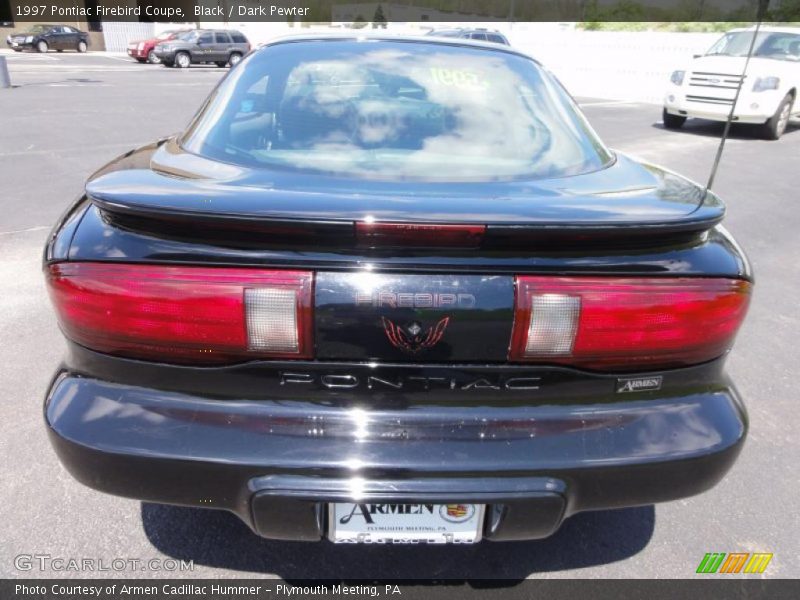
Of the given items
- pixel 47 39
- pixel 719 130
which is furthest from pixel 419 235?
pixel 47 39

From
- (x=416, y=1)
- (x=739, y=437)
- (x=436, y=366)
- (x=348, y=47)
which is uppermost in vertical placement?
(x=348, y=47)

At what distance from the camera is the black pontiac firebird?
5.09 ft

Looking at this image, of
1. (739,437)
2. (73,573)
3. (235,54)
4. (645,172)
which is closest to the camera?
(739,437)

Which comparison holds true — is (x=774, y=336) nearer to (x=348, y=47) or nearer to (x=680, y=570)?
(x=680, y=570)

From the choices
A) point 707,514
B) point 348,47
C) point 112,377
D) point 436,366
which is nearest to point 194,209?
point 112,377

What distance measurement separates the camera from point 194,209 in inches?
61.2

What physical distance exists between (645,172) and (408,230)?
119 centimetres

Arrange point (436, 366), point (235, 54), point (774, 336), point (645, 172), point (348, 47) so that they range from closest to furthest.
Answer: point (436, 366) → point (645, 172) → point (348, 47) → point (774, 336) → point (235, 54)

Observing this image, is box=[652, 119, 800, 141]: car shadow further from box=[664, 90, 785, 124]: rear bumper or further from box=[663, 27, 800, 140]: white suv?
box=[664, 90, 785, 124]: rear bumper

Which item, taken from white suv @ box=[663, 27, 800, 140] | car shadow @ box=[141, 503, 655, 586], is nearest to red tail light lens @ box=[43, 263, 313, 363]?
car shadow @ box=[141, 503, 655, 586]

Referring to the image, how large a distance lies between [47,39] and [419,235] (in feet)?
135

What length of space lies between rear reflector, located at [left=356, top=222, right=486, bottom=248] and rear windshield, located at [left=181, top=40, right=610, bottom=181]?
482 millimetres

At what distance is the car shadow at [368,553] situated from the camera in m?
2.10

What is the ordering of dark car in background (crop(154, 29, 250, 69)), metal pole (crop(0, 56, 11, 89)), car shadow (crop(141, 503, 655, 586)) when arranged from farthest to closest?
1. dark car in background (crop(154, 29, 250, 69))
2. metal pole (crop(0, 56, 11, 89))
3. car shadow (crop(141, 503, 655, 586))
